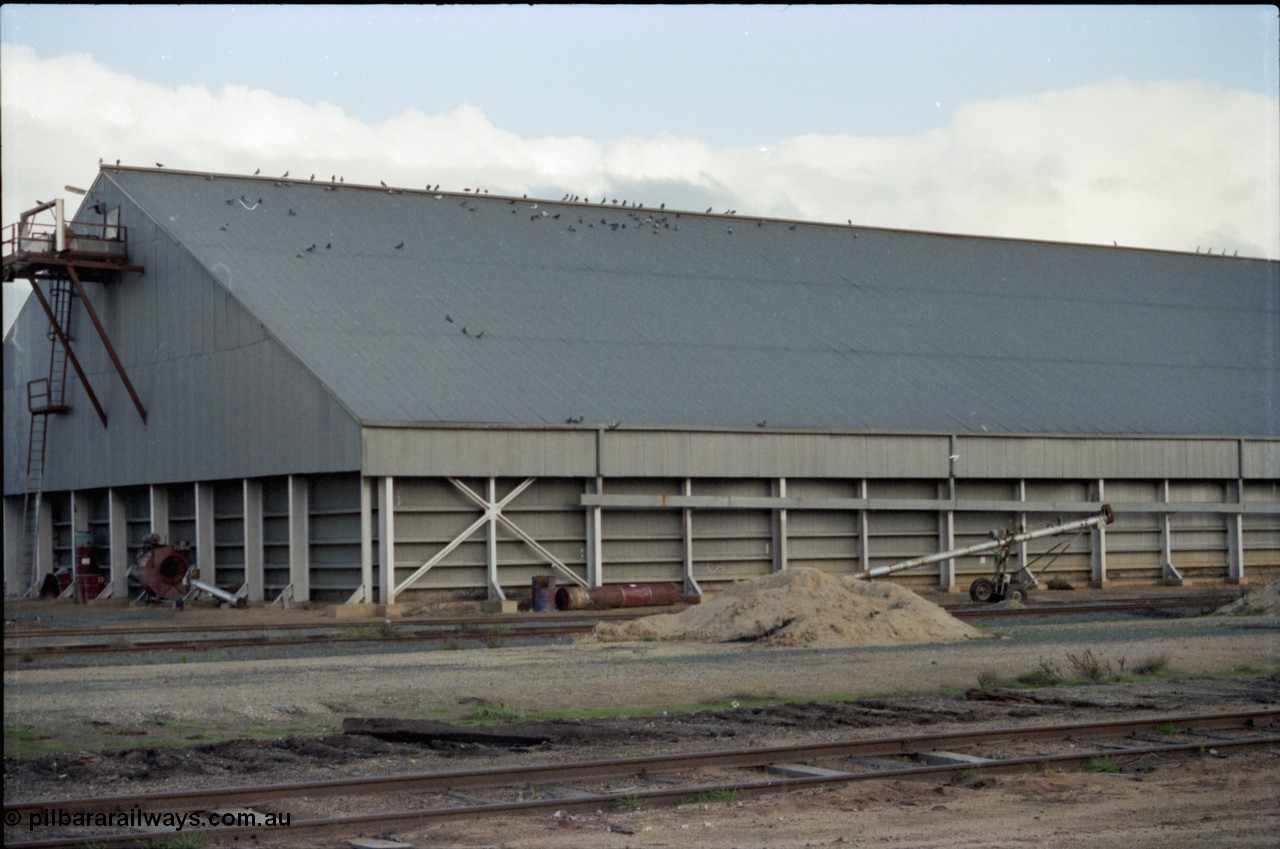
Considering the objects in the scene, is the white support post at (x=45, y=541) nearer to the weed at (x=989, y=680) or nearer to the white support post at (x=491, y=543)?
the white support post at (x=491, y=543)

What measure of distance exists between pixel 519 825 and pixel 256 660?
46.7 feet

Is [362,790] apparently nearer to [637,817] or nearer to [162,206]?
[637,817]

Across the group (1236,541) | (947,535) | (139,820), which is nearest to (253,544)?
(947,535)

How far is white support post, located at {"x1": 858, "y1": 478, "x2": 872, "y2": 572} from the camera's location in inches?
1667

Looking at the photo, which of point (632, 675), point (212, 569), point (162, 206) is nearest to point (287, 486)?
point (212, 569)

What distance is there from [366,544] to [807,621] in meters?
13.1

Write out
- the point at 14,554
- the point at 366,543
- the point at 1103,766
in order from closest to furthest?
the point at 1103,766
the point at 366,543
the point at 14,554

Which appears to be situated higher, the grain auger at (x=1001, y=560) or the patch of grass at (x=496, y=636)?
the grain auger at (x=1001, y=560)

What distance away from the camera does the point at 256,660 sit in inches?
960

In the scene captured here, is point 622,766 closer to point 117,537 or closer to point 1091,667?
point 1091,667

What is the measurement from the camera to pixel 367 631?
30000 millimetres

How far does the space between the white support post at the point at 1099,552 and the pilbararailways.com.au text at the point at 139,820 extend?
126 feet

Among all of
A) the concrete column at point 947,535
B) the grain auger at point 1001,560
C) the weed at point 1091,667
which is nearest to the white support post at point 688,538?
the grain auger at point 1001,560

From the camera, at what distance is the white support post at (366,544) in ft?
119
